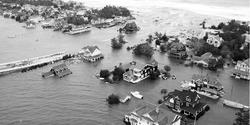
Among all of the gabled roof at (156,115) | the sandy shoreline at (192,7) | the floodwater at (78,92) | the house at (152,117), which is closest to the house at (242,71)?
the floodwater at (78,92)

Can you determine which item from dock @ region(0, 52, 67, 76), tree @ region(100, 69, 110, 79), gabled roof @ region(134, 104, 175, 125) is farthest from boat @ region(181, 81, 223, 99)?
dock @ region(0, 52, 67, 76)

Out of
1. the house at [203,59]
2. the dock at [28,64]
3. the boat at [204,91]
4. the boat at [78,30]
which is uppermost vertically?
the boat at [78,30]

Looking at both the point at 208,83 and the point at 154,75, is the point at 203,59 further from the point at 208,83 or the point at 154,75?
the point at 154,75

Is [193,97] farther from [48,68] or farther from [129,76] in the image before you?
[48,68]

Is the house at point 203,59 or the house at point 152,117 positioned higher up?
the house at point 203,59

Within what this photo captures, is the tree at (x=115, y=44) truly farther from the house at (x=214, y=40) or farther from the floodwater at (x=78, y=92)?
the house at (x=214, y=40)

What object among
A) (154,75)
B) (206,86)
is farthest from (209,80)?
(154,75)

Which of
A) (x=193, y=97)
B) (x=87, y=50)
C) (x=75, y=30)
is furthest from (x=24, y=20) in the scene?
(x=193, y=97)

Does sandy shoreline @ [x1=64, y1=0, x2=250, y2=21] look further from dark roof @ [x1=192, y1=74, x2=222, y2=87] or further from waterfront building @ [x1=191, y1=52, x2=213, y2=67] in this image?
dark roof @ [x1=192, y1=74, x2=222, y2=87]
